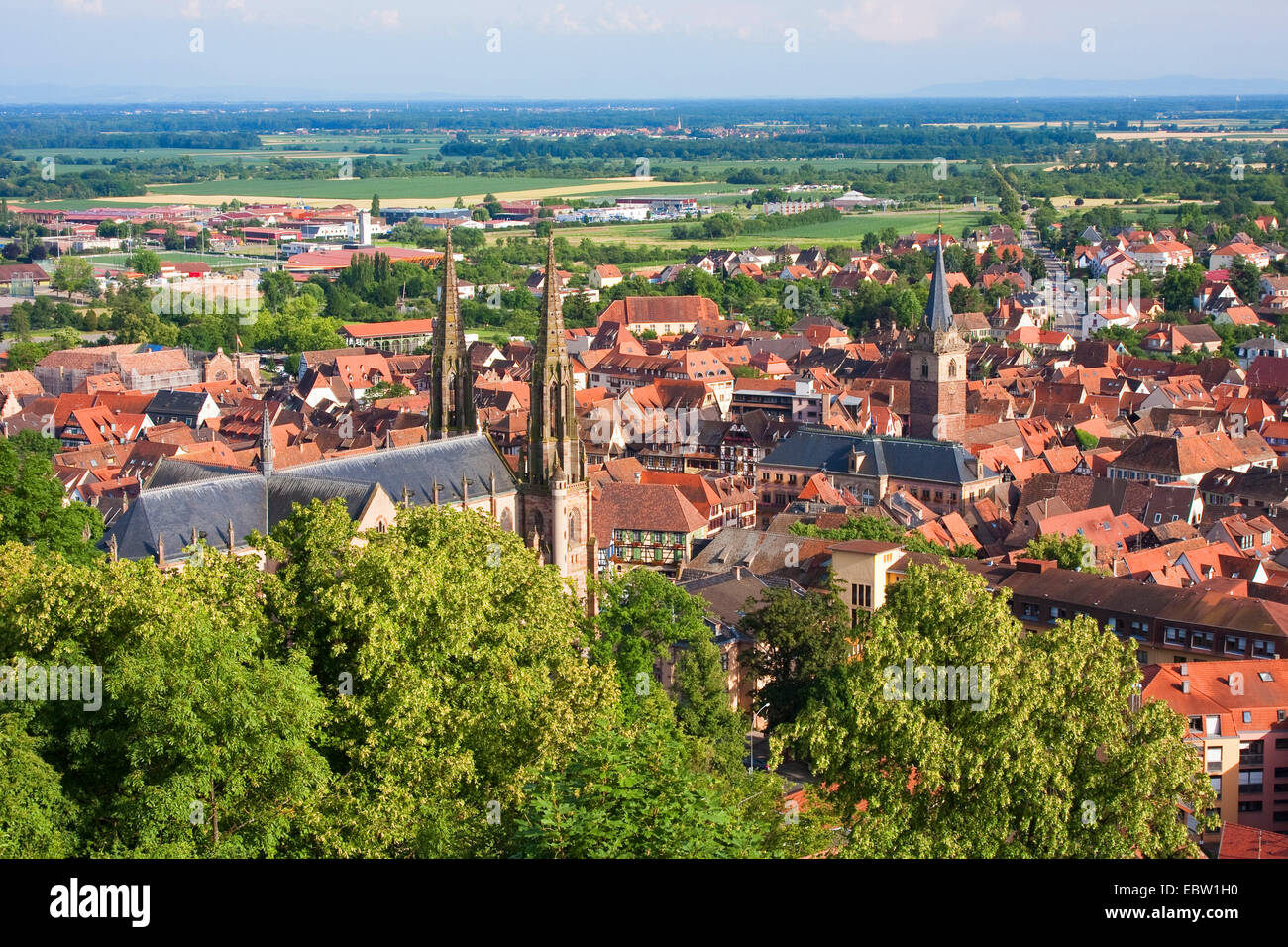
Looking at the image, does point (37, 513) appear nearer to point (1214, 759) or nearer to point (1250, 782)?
point (1214, 759)

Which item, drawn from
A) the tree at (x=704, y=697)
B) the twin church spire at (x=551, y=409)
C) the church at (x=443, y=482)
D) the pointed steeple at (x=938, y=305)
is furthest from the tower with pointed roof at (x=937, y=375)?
the tree at (x=704, y=697)

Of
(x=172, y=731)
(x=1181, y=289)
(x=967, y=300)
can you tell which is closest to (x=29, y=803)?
(x=172, y=731)

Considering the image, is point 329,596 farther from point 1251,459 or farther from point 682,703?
point 1251,459

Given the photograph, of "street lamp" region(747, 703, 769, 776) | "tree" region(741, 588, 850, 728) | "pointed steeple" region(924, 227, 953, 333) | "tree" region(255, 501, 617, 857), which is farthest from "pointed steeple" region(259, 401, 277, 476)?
"pointed steeple" region(924, 227, 953, 333)

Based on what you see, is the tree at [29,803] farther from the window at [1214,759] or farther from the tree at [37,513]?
the window at [1214,759]

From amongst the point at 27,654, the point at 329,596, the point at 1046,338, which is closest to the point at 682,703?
the point at 329,596
